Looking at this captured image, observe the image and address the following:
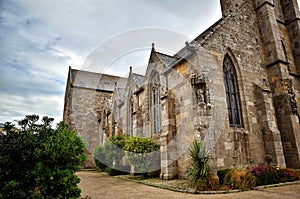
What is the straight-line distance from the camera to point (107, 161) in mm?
15008

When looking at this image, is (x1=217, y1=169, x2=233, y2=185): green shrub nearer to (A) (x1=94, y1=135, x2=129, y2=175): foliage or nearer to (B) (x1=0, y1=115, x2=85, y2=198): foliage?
(B) (x1=0, y1=115, x2=85, y2=198): foliage

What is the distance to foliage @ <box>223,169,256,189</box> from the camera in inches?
278

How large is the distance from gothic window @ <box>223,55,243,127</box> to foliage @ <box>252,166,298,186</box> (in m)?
2.63

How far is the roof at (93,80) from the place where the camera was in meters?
30.7

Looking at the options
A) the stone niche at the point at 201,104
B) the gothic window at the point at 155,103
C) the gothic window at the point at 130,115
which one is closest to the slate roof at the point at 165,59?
A: the gothic window at the point at 155,103

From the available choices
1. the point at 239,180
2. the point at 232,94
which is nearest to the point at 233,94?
the point at 232,94

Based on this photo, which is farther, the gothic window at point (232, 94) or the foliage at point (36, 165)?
the gothic window at point (232, 94)

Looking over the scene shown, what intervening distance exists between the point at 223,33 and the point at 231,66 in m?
2.02

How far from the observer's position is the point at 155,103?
49.1 ft

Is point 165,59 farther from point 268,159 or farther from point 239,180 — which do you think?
point 239,180

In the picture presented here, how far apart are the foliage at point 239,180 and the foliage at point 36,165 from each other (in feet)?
18.6

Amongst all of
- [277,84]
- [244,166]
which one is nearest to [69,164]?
[244,166]

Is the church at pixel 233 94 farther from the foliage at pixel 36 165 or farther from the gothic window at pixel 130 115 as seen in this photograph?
the foliage at pixel 36 165

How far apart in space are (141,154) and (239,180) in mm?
5562
